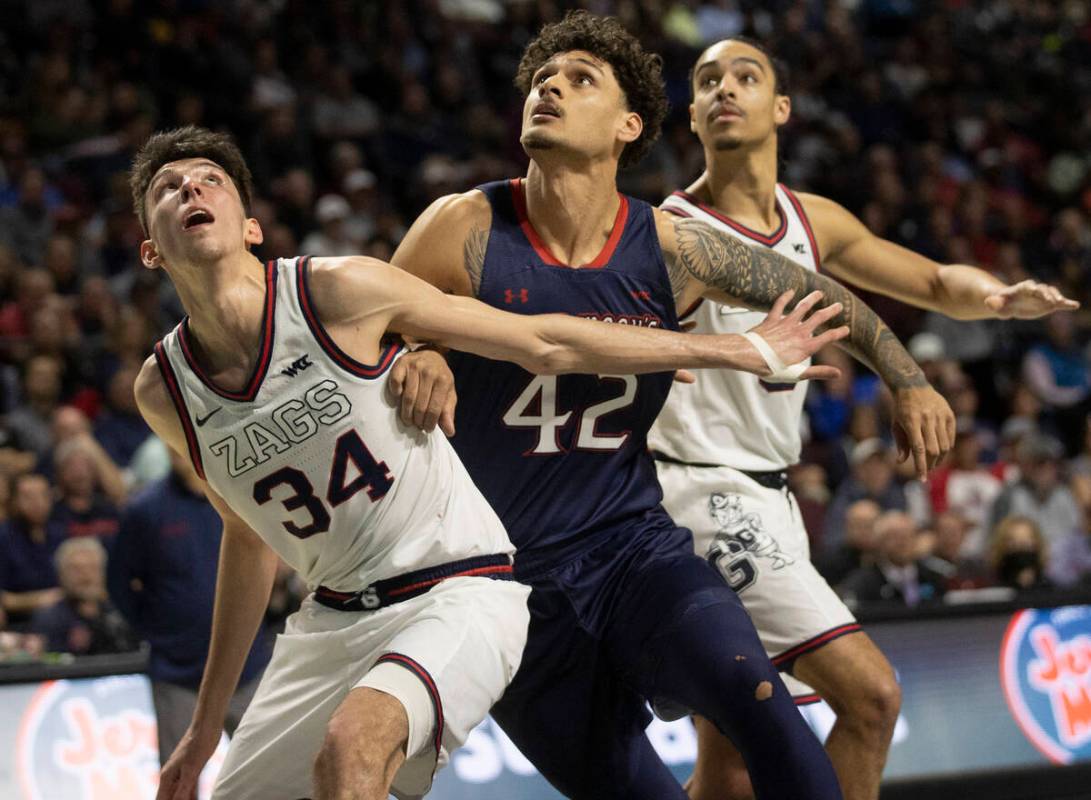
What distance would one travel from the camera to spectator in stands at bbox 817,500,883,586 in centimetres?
871

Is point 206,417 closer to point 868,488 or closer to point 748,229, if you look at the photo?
point 748,229

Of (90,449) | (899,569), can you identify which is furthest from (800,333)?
(90,449)

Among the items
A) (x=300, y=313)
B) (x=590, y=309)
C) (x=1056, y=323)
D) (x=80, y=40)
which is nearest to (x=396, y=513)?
(x=300, y=313)

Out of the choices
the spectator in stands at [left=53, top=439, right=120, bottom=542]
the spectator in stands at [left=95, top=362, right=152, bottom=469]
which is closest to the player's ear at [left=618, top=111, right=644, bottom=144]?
the spectator in stands at [left=53, top=439, right=120, bottom=542]

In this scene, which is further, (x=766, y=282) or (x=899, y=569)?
(x=899, y=569)

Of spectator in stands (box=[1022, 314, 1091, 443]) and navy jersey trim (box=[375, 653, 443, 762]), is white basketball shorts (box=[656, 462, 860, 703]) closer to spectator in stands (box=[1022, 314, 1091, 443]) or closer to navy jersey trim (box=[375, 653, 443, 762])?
navy jersey trim (box=[375, 653, 443, 762])

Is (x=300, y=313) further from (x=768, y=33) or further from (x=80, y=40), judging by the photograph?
(x=768, y=33)

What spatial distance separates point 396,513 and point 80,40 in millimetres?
9129

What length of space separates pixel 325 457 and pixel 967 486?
26.1 ft

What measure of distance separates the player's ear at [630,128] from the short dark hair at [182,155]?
1.16 metres

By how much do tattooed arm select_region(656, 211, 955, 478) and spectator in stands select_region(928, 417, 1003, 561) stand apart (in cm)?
636

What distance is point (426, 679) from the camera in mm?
3475

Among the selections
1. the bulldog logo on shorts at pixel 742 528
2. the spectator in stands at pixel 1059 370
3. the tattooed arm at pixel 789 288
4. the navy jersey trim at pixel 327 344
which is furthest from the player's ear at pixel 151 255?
the spectator in stands at pixel 1059 370

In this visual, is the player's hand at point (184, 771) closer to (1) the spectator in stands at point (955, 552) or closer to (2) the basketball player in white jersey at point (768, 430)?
(2) the basketball player in white jersey at point (768, 430)
